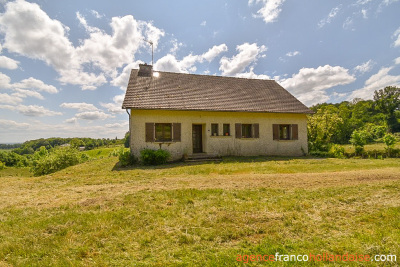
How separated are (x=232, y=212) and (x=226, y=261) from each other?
1.40m

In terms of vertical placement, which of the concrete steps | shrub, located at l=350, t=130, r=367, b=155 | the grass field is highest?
shrub, located at l=350, t=130, r=367, b=155

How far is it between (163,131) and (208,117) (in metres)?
3.26

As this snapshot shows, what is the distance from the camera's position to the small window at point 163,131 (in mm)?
11852

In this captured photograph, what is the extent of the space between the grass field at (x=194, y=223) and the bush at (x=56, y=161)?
17.4 ft

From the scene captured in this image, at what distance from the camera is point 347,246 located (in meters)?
2.51

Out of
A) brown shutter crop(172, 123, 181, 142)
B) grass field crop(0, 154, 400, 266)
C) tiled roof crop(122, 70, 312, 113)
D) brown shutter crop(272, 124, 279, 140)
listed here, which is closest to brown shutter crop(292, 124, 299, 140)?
tiled roof crop(122, 70, 312, 113)

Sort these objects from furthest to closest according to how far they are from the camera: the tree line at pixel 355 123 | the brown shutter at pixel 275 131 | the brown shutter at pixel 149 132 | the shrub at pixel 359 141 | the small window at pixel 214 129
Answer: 1. the tree line at pixel 355 123
2. the brown shutter at pixel 275 131
3. the shrub at pixel 359 141
4. the small window at pixel 214 129
5. the brown shutter at pixel 149 132

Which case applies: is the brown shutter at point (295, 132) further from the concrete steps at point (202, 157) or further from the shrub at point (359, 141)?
the concrete steps at point (202, 157)

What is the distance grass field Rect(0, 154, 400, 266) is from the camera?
8.13ft

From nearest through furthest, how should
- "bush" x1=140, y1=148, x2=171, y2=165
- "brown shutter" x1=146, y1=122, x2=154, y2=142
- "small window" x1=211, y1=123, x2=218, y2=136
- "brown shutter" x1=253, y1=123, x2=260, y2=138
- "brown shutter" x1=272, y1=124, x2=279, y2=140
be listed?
"bush" x1=140, y1=148, x2=171, y2=165
"brown shutter" x1=146, y1=122, x2=154, y2=142
"small window" x1=211, y1=123, x2=218, y2=136
"brown shutter" x1=253, y1=123, x2=260, y2=138
"brown shutter" x1=272, y1=124, x2=279, y2=140

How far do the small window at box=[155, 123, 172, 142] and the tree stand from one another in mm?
53752

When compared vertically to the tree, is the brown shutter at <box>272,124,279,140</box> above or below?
below

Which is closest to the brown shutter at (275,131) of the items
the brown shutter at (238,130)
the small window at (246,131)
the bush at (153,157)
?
the small window at (246,131)

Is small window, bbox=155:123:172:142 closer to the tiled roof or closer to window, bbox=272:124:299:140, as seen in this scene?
the tiled roof
